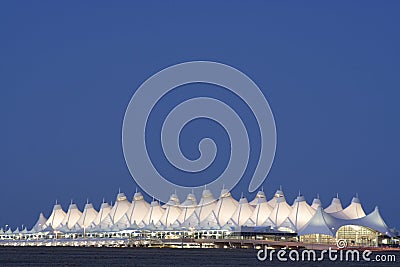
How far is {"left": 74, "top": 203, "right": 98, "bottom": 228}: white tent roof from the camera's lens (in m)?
148

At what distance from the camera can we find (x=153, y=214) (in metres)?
137

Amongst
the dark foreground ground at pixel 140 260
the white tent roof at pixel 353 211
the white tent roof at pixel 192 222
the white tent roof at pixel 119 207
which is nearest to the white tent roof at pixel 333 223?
the white tent roof at pixel 353 211

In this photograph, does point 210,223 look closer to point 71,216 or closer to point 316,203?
point 316,203

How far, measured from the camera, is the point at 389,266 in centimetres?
6794

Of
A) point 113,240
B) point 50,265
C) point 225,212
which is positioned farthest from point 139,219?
point 50,265

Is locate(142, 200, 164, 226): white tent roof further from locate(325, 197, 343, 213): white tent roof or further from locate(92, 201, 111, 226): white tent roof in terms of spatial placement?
locate(325, 197, 343, 213): white tent roof

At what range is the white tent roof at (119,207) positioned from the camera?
14162 centimetres

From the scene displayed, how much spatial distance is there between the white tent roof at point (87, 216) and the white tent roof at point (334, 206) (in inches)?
1582

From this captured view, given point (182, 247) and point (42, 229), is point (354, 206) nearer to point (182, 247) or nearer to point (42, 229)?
point (182, 247)

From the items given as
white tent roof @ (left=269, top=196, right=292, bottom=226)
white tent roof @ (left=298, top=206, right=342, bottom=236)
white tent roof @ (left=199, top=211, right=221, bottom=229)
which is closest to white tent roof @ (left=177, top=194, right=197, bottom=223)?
white tent roof @ (left=199, top=211, right=221, bottom=229)

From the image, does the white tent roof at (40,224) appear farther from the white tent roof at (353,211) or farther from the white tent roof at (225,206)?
the white tent roof at (353,211)

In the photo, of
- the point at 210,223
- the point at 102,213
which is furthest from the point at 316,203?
the point at 102,213

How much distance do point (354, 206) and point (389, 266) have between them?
48565mm

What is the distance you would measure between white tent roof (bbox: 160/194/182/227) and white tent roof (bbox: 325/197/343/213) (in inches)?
853
